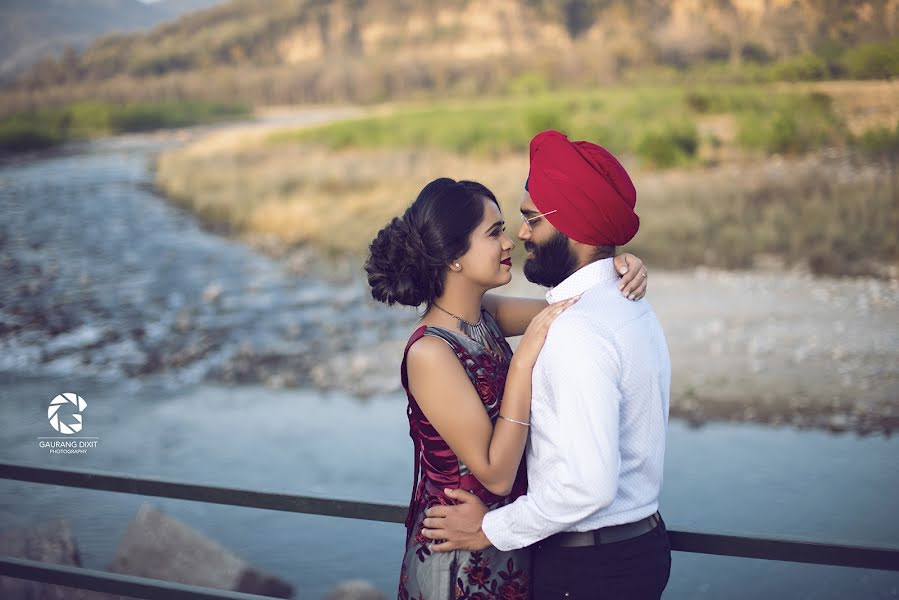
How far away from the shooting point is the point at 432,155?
1506 centimetres

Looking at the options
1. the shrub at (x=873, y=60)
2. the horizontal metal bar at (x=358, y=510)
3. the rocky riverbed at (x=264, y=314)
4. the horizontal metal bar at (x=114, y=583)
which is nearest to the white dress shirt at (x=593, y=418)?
the horizontal metal bar at (x=358, y=510)

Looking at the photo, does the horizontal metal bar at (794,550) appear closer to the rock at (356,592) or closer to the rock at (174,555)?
the rock at (174,555)

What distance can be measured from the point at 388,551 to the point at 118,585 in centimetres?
493

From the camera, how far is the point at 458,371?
1365 millimetres

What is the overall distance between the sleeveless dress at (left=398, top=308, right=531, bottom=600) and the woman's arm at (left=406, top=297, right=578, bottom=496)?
0.04 m

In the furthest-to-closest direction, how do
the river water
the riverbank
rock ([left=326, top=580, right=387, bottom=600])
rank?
the riverbank, the river water, rock ([left=326, top=580, right=387, bottom=600])

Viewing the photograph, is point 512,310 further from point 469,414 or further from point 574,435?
point 574,435

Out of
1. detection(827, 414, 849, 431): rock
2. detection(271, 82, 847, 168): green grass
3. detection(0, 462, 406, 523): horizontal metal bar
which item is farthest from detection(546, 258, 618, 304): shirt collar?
detection(271, 82, 847, 168): green grass

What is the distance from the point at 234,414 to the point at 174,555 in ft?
24.3

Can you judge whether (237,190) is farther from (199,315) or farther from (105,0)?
(105,0)

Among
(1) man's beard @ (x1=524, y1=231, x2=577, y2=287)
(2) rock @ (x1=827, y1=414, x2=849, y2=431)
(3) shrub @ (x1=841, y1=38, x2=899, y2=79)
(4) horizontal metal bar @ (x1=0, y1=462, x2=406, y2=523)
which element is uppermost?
(3) shrub @ (x1=841, y1=38, x2=899, y2=79)

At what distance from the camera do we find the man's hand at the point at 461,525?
1.38 meters

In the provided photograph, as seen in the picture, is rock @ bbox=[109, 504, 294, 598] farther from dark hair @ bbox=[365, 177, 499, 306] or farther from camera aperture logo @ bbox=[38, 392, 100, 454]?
camera aperture logo @ bbox=[38, 392, 100, 454]

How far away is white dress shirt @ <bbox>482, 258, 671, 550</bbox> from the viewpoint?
1.21m
